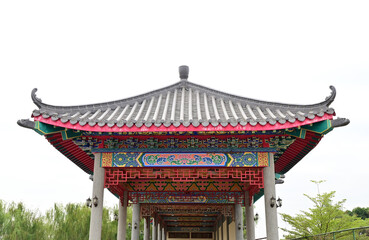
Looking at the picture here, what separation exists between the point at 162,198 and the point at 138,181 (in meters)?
1.21

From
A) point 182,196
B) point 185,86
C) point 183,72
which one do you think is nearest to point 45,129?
point 185,86

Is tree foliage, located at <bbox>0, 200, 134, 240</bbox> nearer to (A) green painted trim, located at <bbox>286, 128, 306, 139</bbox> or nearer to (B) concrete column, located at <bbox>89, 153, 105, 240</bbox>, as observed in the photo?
(B) concrete column, located at <bbox>89, 153, 105, 240</bbox>

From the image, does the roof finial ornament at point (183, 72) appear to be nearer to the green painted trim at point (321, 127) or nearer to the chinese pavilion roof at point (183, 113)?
the chinese pavilion roof at point (183, 113)

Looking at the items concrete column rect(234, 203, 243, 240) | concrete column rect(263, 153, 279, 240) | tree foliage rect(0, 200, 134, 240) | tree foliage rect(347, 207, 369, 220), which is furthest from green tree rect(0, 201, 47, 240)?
tree foliage rect(347, 207, 369, 220)

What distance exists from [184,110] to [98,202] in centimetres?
298

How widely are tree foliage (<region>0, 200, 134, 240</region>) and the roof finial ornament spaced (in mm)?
16294

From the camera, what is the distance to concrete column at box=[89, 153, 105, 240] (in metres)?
8.41

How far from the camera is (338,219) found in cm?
2653

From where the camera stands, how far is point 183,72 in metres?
11.8

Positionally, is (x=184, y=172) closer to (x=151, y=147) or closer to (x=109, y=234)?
(x=151, y=147)

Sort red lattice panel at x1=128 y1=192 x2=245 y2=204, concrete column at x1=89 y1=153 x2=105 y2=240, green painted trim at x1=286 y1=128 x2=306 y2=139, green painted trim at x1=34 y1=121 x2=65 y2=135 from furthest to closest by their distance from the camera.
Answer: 1. red lattice panel at x1=128 y1=192 x2=245 y2=204
2. green painted trim at x1=286 y1=128 x2=306 y2=139
3. concrete column at x1=89 y1=153 x2=105 y2=240
4. green painted trim at x1=34 y1=121 x2=65 y2=135

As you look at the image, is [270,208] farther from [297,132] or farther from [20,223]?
[20,223]

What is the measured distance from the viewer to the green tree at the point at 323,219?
26.5 m

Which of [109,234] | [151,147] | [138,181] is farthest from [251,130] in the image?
[109,234]
